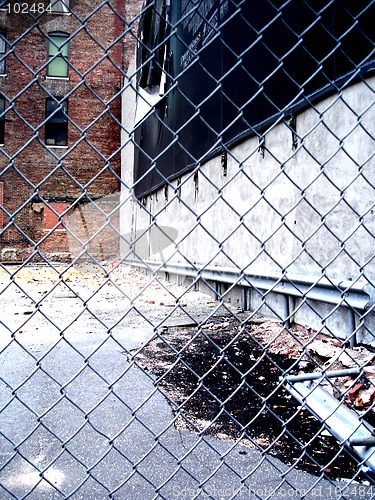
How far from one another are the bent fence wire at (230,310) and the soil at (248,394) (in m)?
0.02

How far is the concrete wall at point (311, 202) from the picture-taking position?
8.87 ft

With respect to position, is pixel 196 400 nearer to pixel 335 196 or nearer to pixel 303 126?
pixel 335 196

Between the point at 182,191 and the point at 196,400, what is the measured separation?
6332mm

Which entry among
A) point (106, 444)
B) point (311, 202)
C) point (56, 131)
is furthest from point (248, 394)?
point (56, 131)

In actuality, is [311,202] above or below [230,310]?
above

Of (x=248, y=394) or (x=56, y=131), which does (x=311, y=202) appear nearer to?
(x=248, y=394)

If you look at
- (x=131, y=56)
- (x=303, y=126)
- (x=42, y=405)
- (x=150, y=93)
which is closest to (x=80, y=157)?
(x=131, y=56)

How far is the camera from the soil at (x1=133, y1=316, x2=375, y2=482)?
178 cm

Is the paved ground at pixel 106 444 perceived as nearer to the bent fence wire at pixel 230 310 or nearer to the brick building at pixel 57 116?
the bent fence wire at pixel 230 310

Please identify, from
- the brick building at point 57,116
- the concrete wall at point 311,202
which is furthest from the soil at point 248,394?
the brick building at point 57,116

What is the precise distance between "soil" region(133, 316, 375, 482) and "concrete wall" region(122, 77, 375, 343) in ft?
1.55

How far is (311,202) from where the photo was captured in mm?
3975

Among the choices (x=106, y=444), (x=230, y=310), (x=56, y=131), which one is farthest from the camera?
(x=56, y=131)

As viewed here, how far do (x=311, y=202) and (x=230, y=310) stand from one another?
1497 mm
